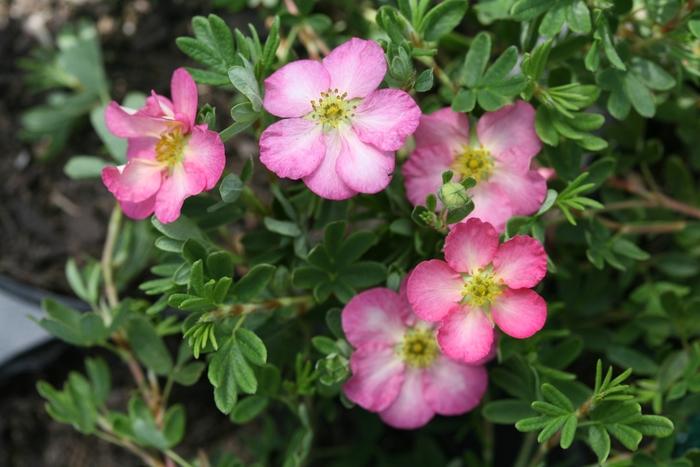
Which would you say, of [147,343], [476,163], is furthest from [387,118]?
[147,343]

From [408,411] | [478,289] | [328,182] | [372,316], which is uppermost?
[328,182]

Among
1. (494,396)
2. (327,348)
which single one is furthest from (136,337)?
(494,396)

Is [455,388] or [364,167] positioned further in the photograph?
[455,388]

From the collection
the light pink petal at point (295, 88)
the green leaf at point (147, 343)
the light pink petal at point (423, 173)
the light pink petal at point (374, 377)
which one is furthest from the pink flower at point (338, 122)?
the green leaf at point (147, 343)

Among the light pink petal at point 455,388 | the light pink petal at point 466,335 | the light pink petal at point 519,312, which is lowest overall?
the light pink petal at point 455,388

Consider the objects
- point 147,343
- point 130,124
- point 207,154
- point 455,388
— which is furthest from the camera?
point 147,343

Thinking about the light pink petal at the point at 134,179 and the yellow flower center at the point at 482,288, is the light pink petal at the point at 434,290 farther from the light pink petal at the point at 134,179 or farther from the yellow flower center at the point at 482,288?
the light pink petal at the point at 134,179

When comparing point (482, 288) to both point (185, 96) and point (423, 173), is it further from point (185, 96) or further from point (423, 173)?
point (185, 96)
